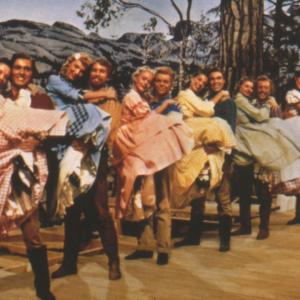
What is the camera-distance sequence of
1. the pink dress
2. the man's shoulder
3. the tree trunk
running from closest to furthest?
the man's shoulder, the pink dress, the tree trunk

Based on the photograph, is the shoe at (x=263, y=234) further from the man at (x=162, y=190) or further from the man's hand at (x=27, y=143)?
the man's hand at (x=27, y=143)

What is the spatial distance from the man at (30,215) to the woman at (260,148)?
8.52 ft

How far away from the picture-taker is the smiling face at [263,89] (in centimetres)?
562

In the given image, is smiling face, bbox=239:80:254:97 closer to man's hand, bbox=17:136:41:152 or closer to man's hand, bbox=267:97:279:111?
man's hand, bbox=267:97:279:111

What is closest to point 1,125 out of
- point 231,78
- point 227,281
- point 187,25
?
point 227,281

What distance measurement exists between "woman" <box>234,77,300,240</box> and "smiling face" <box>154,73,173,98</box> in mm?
1224

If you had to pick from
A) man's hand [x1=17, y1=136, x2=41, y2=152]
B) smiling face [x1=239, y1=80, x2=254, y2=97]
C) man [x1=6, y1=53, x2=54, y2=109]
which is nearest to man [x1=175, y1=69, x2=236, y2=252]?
smiling face [x1=239, y1=80, x2=254, y2=97]

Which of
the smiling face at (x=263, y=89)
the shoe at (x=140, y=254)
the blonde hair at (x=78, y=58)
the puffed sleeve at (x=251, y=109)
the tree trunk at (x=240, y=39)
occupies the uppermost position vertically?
the tree trunk at (x=240, y=39)

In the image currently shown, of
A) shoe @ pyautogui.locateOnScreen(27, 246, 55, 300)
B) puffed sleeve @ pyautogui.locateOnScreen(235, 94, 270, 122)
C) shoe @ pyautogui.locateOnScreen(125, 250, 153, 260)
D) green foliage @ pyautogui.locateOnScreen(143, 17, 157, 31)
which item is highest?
green foliage @ pyautogui.locateOnScreen(143, 17, 157, 31)

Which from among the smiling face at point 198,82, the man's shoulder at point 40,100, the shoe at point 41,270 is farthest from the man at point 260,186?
the shoe at point 41,270

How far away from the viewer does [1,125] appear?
3.25 m

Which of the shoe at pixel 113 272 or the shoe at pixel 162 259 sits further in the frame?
the shoe at pixel 162 259

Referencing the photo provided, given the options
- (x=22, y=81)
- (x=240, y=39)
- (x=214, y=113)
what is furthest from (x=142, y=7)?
(x=22, y=81)

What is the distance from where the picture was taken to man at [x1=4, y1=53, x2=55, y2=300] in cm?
329
